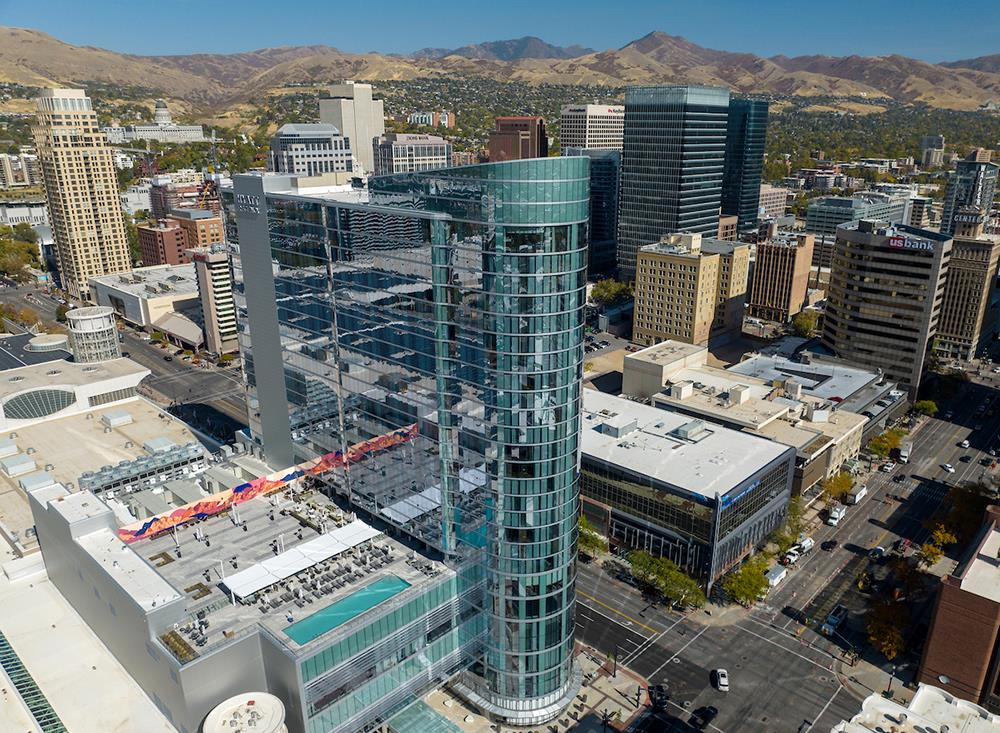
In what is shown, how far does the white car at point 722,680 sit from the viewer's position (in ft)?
249

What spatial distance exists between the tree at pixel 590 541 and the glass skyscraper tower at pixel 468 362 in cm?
2457

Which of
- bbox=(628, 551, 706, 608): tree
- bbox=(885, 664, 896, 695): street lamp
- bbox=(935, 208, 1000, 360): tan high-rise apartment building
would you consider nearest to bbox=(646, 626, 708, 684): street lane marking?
bbox=(628, 551, 706, 608): tree

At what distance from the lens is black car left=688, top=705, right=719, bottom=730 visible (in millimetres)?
71688

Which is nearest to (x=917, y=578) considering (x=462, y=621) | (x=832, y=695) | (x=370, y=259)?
(x=832, y=695)

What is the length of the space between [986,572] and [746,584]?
82.5ft

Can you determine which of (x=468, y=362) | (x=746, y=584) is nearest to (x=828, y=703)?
(x=746, y=584)

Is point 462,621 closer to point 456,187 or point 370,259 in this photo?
point 370,259

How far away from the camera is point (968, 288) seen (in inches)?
6486

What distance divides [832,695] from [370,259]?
67.4m

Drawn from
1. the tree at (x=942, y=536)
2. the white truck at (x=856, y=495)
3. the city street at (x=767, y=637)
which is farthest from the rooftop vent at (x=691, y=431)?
the tree at (x=942, y=536)

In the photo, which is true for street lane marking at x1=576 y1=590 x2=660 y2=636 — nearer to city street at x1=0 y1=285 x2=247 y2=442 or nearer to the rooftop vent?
the rooftop vent

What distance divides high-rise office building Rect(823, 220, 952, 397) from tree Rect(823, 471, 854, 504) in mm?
42752

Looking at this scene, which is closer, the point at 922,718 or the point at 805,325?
the point at 922,718

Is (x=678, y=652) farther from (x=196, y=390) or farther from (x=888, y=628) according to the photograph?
(x=196, y=390)
